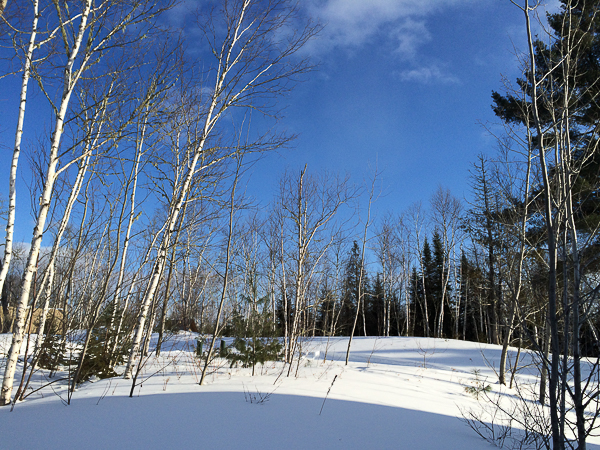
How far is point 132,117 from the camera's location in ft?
14.4

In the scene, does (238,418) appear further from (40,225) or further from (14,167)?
(14,167)

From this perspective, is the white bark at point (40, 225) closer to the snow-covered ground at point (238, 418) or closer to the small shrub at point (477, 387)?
the snow-covered ground at point (238, 418)

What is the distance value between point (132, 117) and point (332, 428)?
13.7ft

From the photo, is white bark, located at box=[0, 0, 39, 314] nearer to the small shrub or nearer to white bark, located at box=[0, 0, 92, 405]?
white bark, located at box=[0, 0, 92, 405]

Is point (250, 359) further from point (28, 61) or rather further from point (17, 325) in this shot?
point (28, 61)

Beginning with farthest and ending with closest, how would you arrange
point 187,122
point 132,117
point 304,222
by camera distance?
point 304,222, point 187,122, point 132,117

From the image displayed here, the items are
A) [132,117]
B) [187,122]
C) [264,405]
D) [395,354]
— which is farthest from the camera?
[395,354]

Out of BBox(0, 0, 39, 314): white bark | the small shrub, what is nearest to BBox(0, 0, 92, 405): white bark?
BBox(0, 0, 39, 314): white bark

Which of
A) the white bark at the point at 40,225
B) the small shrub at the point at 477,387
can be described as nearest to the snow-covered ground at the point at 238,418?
the white bark at the point at 40,225

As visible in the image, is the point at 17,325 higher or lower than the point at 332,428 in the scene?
higher

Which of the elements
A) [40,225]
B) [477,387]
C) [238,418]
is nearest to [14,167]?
[40,225]

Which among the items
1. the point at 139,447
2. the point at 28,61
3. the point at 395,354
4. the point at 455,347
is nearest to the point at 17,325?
the point at 139,447

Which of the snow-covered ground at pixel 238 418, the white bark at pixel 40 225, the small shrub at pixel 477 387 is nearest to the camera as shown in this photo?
the snow-covered ground at pixel 238 418

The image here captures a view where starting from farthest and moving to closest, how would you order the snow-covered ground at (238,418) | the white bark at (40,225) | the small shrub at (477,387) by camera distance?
the small shrub at (477,387) → the white bark at (40,225) → the snow-covered ground at (238,418)
